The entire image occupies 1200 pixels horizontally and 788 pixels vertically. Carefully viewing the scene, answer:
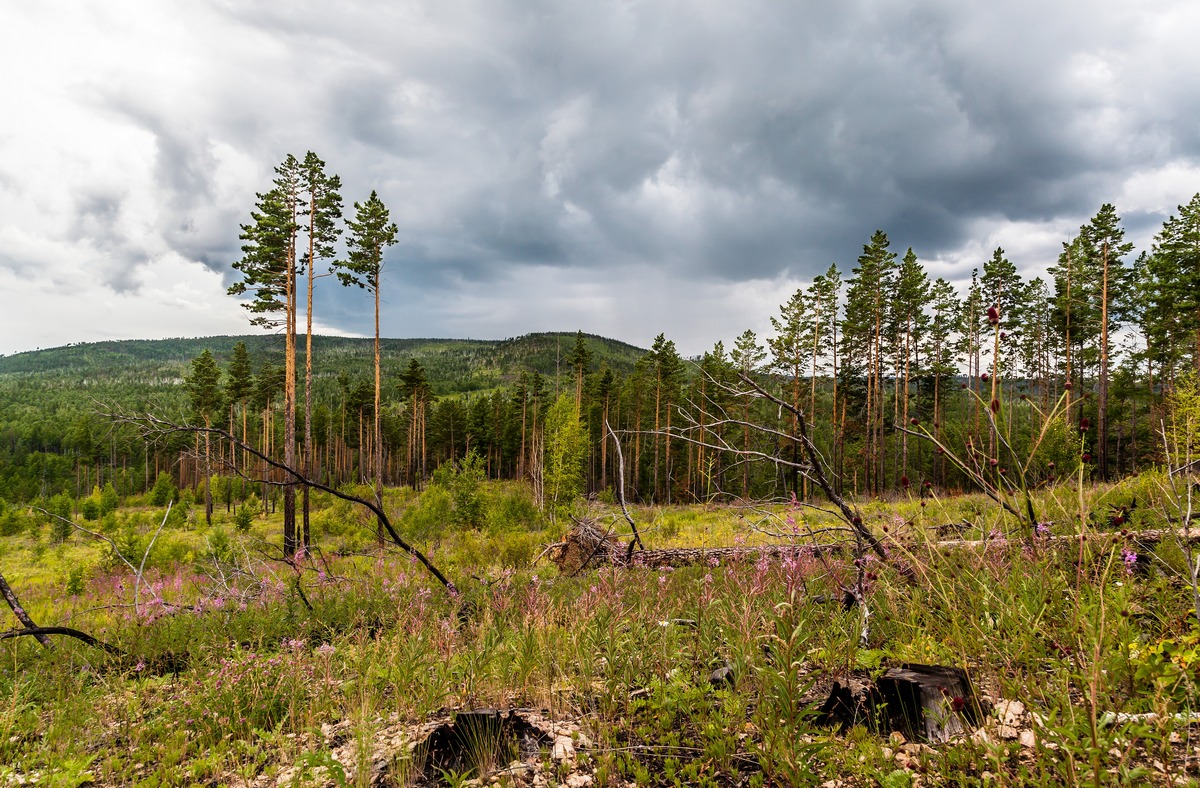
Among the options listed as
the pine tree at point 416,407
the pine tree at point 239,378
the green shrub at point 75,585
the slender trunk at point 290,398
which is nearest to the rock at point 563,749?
the green shrub at point 75,585

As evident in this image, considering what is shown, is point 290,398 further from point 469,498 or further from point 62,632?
point 62,632

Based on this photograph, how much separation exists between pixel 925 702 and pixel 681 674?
1.42m

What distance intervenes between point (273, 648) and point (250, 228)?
63.0ft

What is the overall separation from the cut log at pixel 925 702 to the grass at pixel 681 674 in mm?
111

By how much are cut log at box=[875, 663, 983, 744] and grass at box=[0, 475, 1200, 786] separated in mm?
111

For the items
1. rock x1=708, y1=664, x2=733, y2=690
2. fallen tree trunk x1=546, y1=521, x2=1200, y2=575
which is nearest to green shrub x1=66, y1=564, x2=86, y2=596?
fallen tree trunk x1=546, y1=521, x2=1200, y2=575

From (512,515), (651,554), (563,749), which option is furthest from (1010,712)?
(512,515)

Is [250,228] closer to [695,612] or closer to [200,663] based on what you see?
[200,663]

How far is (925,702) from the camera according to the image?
2.51 meters

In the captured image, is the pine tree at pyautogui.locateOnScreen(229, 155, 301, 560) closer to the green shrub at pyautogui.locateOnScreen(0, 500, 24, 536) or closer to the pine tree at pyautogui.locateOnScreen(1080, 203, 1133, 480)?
the green shrub at pyautogui.locateOnScreen(0, 500, 24, 536)

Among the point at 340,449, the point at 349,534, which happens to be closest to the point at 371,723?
the point at 349,534

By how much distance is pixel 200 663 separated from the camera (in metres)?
4.21

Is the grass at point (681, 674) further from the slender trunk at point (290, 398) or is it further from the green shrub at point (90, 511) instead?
the green shrub at point (90, 511)

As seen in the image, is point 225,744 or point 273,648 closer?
point 225,744
